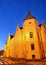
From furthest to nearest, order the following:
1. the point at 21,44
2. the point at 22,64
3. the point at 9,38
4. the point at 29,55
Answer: the point at 9,38 → the point at 21,44 → the point at 29,55 → the point at 22,64

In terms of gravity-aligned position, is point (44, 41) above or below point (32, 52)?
above

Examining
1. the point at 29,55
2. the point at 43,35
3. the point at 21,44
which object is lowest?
the point at 29,55

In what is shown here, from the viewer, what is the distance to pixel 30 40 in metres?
41.2

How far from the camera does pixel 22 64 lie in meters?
25.1

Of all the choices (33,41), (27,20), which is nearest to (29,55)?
(33,41)

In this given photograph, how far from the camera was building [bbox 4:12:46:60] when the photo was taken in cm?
4022

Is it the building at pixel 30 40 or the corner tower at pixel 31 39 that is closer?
the corner tower at pixel 31 39

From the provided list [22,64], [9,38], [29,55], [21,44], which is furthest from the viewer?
[9,38]

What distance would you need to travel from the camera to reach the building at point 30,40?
40.2 metres

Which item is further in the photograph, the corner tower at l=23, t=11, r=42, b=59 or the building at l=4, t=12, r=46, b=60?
the building at l=4, t=12, r=46, b=60

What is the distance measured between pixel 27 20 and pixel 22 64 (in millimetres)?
20678

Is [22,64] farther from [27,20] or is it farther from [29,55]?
[27,20]

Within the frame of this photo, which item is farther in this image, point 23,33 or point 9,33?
point 9,33

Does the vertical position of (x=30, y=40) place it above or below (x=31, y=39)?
below
